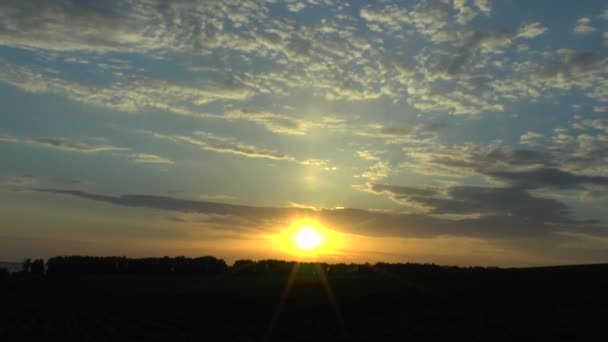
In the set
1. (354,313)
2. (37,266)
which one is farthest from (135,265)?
(354,313)

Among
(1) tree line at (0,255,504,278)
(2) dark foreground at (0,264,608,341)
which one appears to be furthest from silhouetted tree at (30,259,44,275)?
(2) dark foreground at (0,264,608,341)

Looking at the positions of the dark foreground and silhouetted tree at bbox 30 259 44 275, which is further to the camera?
silhouetted tree at bbox 30 259 44 275

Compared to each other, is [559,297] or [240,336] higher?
[559,297]

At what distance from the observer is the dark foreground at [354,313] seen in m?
31.0

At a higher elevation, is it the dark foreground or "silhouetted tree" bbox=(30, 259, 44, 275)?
"silhouetted tree" bbox=(30, 259, 44, 275)

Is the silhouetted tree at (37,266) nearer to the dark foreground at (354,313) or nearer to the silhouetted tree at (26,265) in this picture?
the silhouetted tree at (26,265)

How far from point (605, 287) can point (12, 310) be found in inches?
2331

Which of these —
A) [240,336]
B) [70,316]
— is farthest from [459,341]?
[70,316]

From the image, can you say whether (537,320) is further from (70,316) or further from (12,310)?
(12,310)

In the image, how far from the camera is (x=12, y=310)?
65.2m

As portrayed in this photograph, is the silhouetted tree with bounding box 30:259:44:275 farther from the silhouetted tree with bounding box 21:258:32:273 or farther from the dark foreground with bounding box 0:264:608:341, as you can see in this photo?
the dark foreground with bounding box 0:264:608:341

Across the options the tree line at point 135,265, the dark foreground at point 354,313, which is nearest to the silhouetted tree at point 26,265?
the tree line at point 135,265

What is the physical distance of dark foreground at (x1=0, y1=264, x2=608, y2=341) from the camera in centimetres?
3103

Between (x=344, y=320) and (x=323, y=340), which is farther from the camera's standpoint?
(x=344, y=320)
